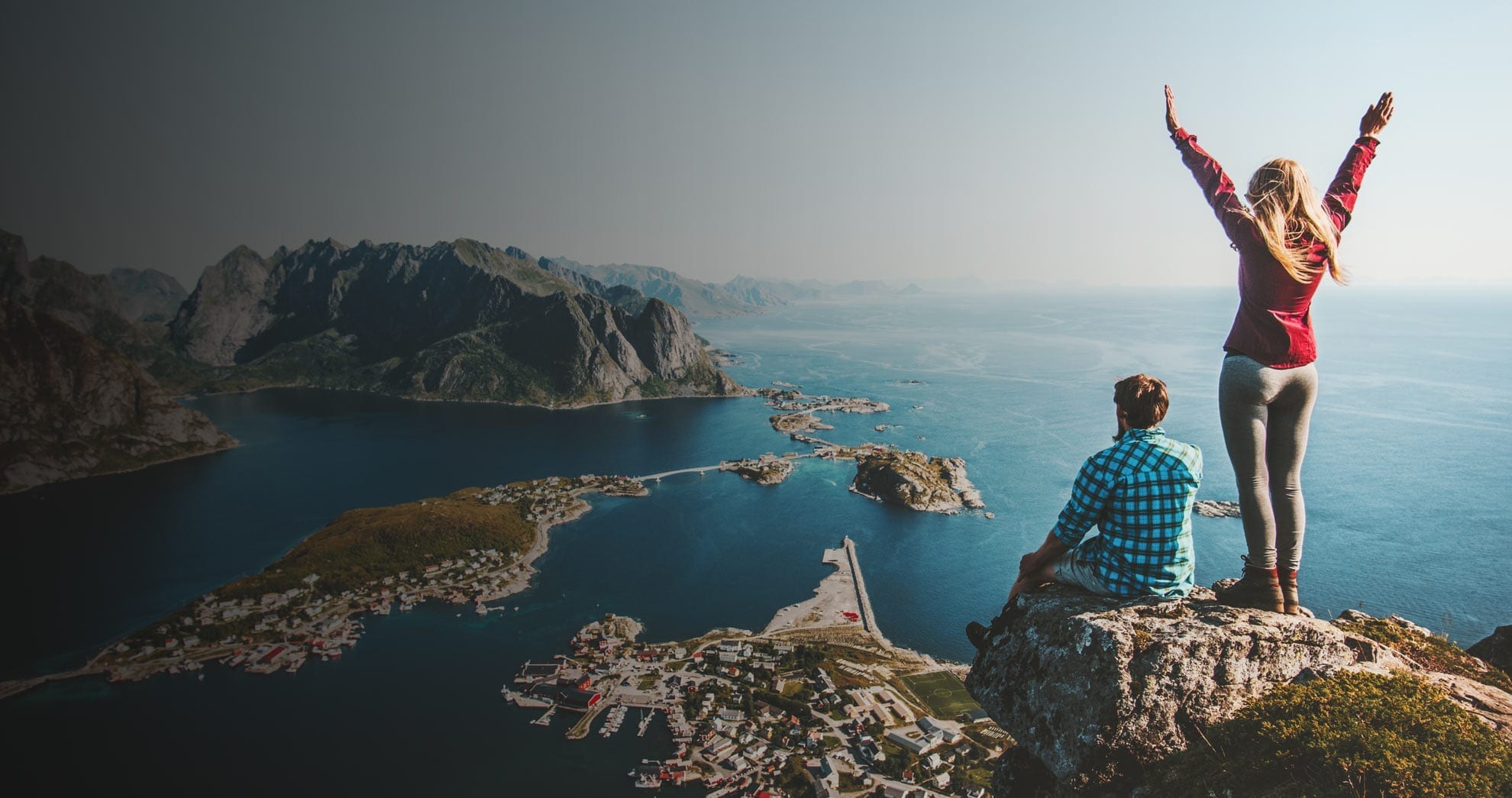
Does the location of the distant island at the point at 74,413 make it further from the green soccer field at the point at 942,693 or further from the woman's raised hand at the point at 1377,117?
the woman's raised hand at the point at 1377,117

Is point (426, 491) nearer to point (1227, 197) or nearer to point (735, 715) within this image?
point (735, 715)

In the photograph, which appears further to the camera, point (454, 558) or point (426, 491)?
point (426, 491)

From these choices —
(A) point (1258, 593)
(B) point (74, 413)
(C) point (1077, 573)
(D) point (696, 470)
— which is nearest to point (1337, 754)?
(A) point (1258, 593)

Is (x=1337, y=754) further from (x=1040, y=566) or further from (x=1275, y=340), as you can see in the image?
(x=1275, y=340)

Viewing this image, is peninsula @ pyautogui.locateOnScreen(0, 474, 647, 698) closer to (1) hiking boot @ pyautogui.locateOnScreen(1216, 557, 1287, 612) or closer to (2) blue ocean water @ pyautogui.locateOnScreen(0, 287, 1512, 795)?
(2) blue ocean water @ pyautogui.locateOnScreen(0, 287, 1512, 795)

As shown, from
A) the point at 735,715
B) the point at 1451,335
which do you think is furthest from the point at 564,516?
the point at 1451,335

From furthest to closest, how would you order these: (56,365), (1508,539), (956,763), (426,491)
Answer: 1. (56,365)
2. (426,491)
3. (1508,539)
4. (956,763)

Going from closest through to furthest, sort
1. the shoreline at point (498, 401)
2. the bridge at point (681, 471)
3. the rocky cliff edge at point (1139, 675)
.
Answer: the rocky cliff edge at point (1139, 675) < the bridge at point (681, 471) < the shoreline at point (498, 401)

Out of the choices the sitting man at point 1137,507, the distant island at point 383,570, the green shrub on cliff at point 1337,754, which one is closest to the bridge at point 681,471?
the distant island at point 383,570
